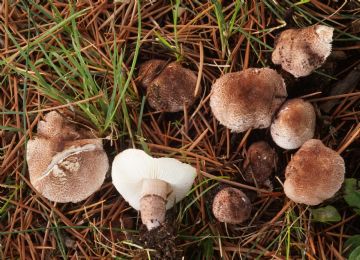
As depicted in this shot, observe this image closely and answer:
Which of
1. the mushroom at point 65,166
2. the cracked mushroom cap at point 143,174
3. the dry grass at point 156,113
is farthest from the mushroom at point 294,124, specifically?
the mushroom at point 65,166

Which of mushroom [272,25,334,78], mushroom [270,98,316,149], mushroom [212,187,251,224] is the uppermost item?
mushroom [272,25,334,78]

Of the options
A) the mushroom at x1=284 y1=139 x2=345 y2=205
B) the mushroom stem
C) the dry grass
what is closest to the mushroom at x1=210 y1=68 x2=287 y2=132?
the dry grass

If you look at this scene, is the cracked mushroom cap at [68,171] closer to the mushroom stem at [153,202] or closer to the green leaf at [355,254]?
the mushroom stem at [153,202]

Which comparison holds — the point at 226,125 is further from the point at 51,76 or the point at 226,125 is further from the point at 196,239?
the point at 51,76

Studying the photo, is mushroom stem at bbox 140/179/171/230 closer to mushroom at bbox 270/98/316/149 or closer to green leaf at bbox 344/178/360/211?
mushroom at bbox 270/98/316/149

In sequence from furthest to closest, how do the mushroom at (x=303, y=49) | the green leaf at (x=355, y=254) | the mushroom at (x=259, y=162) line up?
1. the mushroom at (x=259, y=162)
2. the mushroom at (x=303, y=49)
3. the green leaf at (x=355, y=254)
